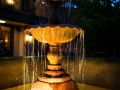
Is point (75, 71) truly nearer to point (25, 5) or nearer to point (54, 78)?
point (54, 78)

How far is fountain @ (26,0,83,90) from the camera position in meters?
4.18

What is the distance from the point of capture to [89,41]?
11312 mm

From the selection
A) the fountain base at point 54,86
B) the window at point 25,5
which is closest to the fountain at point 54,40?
the fountain base at point 54,86

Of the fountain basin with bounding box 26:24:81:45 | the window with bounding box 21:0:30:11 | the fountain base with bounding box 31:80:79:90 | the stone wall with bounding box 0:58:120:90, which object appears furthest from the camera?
the window with bounding box 21:0:30:11

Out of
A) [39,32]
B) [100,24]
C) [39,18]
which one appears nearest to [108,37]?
[100,24]

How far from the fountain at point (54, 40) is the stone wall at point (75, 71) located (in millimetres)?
1289

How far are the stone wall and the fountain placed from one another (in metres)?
1.29

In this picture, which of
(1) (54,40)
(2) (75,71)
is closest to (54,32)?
(1) (54,40)

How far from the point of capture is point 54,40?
173 inches

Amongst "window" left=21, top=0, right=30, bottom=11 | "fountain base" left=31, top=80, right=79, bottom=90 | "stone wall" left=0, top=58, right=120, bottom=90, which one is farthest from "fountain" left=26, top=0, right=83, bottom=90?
"window" left=21, top=0, right=30, bottom=11

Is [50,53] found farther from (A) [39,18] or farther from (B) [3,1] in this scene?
(A) [39,18]

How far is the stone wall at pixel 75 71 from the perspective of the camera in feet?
18.0

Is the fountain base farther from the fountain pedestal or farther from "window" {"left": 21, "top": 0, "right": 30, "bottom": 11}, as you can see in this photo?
"window" {"left": 21, "top": 0, "right": 30, "bottom": 11}

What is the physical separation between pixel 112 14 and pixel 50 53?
24.6 ft
